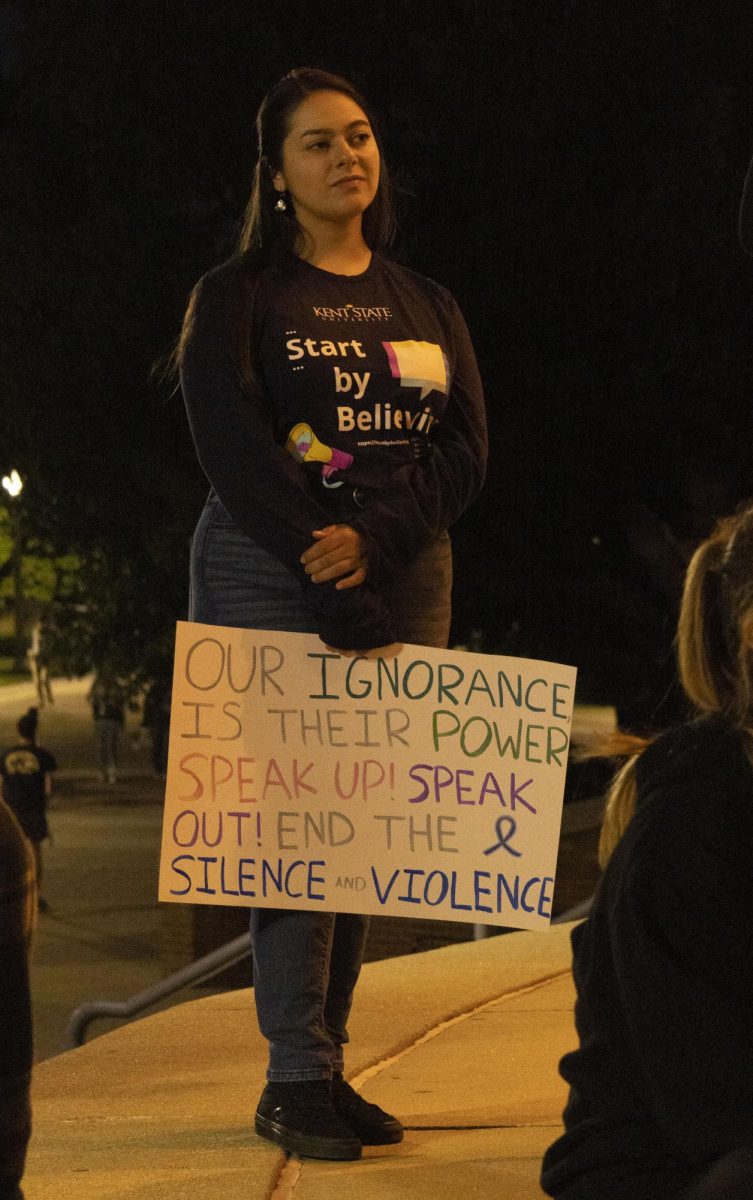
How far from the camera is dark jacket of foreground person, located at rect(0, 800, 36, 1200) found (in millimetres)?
1822

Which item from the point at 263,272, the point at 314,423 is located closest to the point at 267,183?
the point at 263,272

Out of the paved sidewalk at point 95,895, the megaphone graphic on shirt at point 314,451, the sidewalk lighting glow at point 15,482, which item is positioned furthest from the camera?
the sidewalk lighting glow at point 15,482

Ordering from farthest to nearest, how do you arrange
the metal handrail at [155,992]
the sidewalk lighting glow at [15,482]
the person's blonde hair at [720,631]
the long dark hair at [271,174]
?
the sidewalk lighting glow at [15,482] < the metal handrail at [155,992] < the long dark hair at [271,174] < the person's blonde hair at [720,631]

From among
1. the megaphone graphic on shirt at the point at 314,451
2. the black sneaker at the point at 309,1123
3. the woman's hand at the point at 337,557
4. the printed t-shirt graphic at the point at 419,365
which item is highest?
the printed t-shirt graphic at the point at 419,365

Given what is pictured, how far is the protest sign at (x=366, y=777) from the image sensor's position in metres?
3.49

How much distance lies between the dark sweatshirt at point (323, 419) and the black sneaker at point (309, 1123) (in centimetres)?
81

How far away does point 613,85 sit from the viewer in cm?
1327

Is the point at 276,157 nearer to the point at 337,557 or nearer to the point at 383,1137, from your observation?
the point at 337,557

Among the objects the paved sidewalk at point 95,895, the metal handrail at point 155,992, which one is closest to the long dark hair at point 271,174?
the metal handrail at point 155,992

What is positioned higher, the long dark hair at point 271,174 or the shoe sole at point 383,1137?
the long dark hair at point 271,174

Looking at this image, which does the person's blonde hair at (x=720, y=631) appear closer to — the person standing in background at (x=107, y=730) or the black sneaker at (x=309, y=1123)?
the black sneaker at (x=309, y=1123)

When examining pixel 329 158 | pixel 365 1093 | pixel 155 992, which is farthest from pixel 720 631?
→ pixel 155 992

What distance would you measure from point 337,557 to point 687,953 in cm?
146

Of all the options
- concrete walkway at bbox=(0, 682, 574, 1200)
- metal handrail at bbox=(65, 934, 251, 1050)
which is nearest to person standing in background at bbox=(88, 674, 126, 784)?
metal handrail at bbox=(65, 934, 251, 1050)
